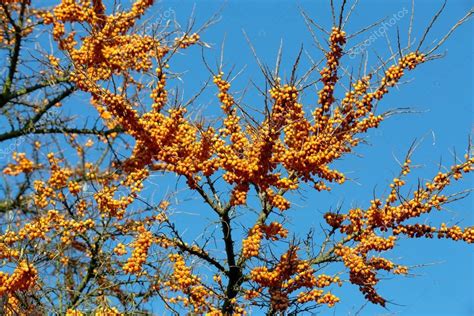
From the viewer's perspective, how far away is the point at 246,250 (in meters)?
5.75

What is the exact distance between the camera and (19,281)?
228 inches

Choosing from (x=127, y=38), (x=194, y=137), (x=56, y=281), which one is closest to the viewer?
(x=194, y=137)

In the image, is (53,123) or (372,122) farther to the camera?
(53,123)

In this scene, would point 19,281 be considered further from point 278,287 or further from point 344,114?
point 344,114

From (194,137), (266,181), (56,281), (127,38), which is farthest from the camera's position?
(127,38)

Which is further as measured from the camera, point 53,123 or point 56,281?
point 53,123

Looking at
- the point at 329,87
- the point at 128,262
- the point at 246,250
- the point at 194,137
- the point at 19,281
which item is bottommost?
the point at 19,281

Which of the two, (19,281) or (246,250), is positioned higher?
(246,250)

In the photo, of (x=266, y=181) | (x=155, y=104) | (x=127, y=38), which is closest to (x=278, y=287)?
(x=266, y=181)

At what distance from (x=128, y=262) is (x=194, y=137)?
134 centimetres

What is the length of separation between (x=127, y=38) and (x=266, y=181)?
15.6 ft

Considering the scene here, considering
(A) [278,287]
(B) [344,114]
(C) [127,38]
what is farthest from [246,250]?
(C) [127,38]

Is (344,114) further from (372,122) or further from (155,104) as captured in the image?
(155,104)

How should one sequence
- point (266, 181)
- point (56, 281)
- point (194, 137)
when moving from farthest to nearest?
point (56, 281)
point (194, 137)
point (266, 181)
